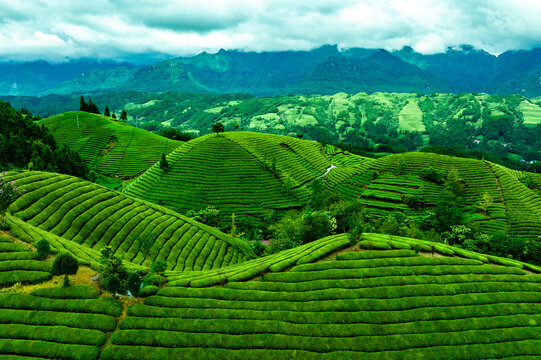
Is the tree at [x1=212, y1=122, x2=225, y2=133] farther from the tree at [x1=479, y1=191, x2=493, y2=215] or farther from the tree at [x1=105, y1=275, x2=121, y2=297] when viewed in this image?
the tree at [x1=479, y1=191, x2=493, y2=215]

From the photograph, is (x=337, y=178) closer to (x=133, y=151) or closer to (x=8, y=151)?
(x=133, y=151)

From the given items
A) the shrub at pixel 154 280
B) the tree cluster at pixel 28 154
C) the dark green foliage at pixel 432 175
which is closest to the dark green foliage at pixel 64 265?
the shrub at pixel 154 280

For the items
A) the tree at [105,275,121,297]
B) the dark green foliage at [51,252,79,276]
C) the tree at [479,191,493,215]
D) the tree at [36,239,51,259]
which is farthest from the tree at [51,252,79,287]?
the tree at [479,191,493,215]

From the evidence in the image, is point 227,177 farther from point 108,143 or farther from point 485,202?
point 485,202

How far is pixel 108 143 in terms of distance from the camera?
144250 mm

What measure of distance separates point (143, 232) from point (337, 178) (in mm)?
88242

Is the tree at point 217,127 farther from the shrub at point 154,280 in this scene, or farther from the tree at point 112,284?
the tree at point 112,284

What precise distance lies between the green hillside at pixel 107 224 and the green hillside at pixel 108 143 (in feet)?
252

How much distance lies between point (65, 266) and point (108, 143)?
13986cm

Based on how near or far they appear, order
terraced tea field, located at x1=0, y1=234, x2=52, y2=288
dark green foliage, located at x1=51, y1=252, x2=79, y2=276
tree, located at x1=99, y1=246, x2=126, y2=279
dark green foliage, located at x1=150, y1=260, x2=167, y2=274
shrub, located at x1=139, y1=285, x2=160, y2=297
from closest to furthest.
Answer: dark green foliage, located at x1=51, y1=252, x2=79, y2=276 → terraced tea field, located at x1=0, y1=234, x2=52, y2=288 → tree, located at x1=99, y1=246, x2=126, y2=279 → shrub, located at x1=139, y1=285, x2=160, y2=297 → dark green foliage, located at x1=150, y1=260, x2=167, y2=274

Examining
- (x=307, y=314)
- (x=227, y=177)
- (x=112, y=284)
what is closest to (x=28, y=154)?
(x=227, y=177)

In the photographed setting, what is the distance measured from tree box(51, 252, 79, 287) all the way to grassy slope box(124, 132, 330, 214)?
62.8 meters

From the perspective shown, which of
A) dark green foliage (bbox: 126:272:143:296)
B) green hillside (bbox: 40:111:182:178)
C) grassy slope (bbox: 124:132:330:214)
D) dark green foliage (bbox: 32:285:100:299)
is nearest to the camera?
dark green foliage (bbox: 32:285:100:299)

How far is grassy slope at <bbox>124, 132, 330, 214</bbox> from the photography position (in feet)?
305
